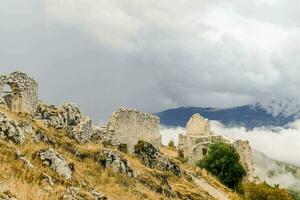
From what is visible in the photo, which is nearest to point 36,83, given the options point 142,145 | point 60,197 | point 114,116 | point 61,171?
point 114,116

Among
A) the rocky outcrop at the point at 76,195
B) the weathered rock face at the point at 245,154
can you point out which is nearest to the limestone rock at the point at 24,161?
the rocky outcrop at the point at 76,195

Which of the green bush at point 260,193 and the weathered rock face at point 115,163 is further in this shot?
the green bush at point 260,193

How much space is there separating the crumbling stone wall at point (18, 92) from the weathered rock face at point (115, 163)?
6674mm

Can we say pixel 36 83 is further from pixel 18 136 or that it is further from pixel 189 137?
pixel 189 137

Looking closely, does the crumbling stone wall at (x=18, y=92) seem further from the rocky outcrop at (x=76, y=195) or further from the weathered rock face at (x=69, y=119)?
the rocky outcrop at (x=76, y=195)

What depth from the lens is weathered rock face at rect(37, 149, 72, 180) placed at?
80.9 ft

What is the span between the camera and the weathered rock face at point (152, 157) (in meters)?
45.2

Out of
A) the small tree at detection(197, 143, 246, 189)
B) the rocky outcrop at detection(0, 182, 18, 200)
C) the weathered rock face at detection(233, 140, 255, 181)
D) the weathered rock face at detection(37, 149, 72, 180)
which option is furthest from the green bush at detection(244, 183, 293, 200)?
the rocky outcrop at detection(0, 182, 18, 200)

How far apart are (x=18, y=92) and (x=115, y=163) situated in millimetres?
8284

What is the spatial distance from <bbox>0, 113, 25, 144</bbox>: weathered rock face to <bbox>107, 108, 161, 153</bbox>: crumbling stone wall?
1600cm

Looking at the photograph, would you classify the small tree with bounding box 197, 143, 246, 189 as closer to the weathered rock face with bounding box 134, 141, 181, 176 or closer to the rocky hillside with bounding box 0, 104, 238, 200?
the rocky hillside with bounding box 0, 104, 238, 200

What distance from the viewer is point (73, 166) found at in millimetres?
27234

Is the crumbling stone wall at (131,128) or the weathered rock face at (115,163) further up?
the crumbling stone wall at (131,128)

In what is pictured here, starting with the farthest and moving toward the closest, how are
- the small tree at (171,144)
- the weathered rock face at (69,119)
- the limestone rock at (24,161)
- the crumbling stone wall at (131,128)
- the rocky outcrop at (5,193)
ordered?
the small tree at (171,144) < the crumbling stone wall at (131,128) < the weathered rock face at (69,119) < the limestone rock at (24,161) < the rocky outcrop at (5,193)
